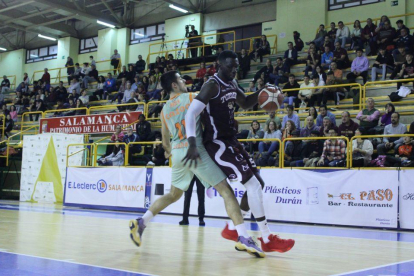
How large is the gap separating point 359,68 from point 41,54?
27.6m

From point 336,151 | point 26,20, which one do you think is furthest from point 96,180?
point 26,20

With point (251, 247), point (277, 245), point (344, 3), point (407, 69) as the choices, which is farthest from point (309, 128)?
point (344, 3)

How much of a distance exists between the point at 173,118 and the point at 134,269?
2.52 m

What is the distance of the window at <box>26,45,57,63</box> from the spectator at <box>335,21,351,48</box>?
2357 centimetres

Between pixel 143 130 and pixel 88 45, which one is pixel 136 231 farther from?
pixel 88 45

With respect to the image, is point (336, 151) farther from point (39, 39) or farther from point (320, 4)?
point (39, 39)

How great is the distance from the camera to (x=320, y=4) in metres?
24.8

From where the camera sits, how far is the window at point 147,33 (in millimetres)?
31906

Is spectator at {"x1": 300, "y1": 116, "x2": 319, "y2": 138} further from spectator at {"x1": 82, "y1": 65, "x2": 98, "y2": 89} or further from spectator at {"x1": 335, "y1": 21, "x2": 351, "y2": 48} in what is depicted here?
spectator at {"x1": 82, "y1": 65, "x2": 98, "y2": 89}

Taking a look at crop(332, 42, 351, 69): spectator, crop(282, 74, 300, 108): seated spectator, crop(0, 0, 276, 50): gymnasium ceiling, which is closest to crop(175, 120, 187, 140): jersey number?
crop(282, 74, 300, 108): seated spectator

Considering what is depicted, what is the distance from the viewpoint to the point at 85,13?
29.9 m

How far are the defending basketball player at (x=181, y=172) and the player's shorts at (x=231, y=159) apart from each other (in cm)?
10

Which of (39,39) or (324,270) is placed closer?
(324,270)

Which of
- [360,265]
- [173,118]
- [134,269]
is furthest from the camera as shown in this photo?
[173,118]
